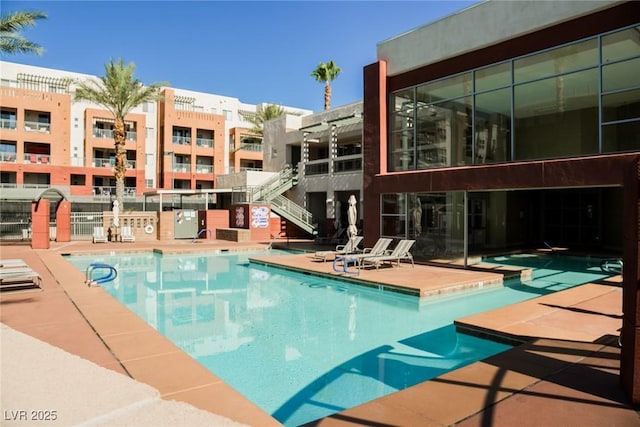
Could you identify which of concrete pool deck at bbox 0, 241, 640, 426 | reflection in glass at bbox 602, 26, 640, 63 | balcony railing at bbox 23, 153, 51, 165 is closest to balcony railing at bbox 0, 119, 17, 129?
Result: balcony railing at bbox 23, 153, 51, 165

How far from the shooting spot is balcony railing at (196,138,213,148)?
150 feet

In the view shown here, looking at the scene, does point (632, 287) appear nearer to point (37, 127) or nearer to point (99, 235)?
point (99, 235)

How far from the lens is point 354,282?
479 inches

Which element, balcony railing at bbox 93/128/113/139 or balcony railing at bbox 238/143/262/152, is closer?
balcony railing at bbox 93/128/113/139

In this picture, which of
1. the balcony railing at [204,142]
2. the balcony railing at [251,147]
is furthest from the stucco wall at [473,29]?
the balcony railing at [204,142]

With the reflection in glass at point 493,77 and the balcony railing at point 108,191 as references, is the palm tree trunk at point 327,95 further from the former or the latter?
the reflection in glass at point 493,77

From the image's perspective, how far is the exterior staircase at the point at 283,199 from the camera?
27859 mm

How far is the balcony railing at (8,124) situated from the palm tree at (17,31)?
22185 mm

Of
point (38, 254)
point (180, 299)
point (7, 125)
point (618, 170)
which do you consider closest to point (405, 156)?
point (618, 170)

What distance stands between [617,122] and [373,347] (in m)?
9.43

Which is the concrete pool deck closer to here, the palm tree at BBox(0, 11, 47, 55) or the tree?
the palm tree at BBox(0, 11, 47, 55)

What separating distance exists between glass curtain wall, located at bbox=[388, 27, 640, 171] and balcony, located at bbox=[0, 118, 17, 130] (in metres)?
35.1

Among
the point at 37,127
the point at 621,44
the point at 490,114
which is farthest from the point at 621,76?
the point at 37,127

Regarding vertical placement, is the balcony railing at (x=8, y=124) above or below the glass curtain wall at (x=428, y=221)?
above
